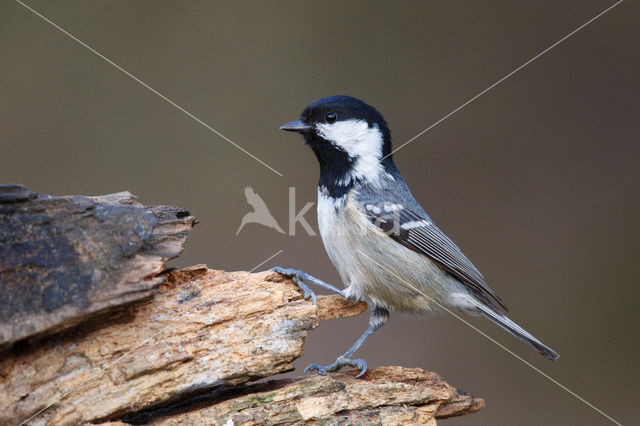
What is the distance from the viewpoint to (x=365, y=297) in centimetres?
294

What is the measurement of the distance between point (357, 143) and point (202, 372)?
5.06 feet

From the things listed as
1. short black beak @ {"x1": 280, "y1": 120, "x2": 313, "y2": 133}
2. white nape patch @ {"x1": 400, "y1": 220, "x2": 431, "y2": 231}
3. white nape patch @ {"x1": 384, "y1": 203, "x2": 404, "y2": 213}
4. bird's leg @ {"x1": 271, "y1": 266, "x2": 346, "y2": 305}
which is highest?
short black beak @ {"x1": 280, "y1": 120, "x2": 313, "y2": 133}

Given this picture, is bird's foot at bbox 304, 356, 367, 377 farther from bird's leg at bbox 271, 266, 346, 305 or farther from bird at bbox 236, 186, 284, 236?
bird at bbox 236, 186, 284, 236

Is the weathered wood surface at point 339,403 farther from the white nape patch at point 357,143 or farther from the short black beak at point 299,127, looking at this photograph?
the short black beak at point 299,127

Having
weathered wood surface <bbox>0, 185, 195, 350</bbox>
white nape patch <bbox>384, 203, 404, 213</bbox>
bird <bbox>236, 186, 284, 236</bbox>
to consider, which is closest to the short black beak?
white nape patch <bbox>384, 203, 404, 213</bbox>

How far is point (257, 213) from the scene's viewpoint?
5043 mm

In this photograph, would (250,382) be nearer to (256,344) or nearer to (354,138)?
(256,344)

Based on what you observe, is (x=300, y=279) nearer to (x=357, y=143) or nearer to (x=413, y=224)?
(x=413, y=224)

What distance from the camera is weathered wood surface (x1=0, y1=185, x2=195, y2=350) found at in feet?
6.02

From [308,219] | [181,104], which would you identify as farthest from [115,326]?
[181,104]

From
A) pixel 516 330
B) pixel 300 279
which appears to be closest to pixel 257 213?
pixel 300 279

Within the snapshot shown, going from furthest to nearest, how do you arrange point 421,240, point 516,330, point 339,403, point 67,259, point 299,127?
point 299,127 → point 421,240 → point 516,330 → point 339,403 → point 67,259

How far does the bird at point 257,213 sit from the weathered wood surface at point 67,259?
2838 millimetres

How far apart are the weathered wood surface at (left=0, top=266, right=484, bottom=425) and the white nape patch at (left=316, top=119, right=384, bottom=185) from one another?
85cm
